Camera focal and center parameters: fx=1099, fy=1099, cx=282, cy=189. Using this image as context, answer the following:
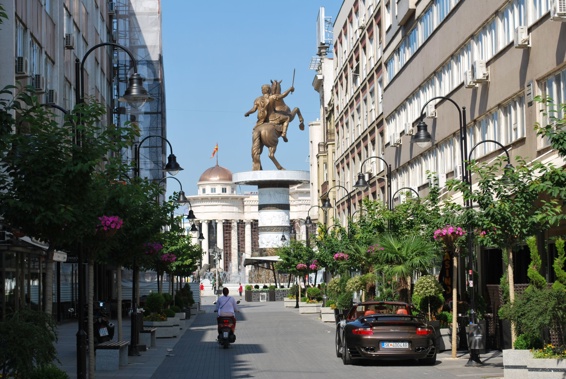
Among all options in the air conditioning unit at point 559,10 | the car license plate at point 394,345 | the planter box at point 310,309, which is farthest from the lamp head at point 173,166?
the planter box at point 310,309

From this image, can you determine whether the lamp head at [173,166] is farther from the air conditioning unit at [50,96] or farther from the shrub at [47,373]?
the shrub at [47,373]

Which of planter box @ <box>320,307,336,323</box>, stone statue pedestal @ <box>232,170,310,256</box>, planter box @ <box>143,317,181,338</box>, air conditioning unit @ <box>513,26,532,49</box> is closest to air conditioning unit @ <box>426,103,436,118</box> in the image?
planter box @ <box>143,317,181,338</box>

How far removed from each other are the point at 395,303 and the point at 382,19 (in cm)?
2937

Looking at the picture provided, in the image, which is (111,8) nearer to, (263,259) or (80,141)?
(263,259)

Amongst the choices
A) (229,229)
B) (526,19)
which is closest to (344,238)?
(526,19)

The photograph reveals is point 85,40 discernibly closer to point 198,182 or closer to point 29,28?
point 29,28

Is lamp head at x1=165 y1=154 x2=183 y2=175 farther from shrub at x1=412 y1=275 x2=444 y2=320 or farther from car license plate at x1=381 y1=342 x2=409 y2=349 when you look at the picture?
car license plate at x1=381 y1=342 x2=409 y2=349

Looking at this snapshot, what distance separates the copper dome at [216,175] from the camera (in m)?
188

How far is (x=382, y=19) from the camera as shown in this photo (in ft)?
169

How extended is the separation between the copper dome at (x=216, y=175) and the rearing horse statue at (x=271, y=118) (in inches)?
3693

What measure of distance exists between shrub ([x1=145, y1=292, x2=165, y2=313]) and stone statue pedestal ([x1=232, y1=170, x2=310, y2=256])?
180ft

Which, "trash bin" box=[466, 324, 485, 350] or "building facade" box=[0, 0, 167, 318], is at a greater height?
"building facade" box=[0, 0, 167, 318]

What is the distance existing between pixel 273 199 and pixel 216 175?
9595 cm

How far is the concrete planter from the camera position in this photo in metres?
16.8
